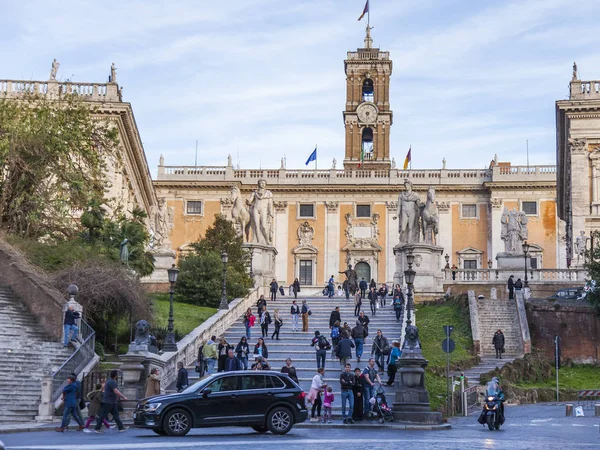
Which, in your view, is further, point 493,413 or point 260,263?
point 260,263

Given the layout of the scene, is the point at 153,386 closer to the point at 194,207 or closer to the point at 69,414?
the point at 69,414

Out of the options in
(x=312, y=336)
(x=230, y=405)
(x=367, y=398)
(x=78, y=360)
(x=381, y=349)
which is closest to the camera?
(x=230, y=405)

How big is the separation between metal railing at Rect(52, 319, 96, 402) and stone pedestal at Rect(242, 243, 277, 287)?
60.4 feet

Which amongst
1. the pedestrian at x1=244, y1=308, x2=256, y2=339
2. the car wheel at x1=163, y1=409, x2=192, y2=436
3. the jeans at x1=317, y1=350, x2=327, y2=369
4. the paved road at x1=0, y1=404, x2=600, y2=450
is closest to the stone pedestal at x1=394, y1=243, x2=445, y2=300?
the pedestrian at x1=244, y1=308, x2=256, y2=339

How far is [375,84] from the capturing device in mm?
90938

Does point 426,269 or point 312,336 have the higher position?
point 426,269

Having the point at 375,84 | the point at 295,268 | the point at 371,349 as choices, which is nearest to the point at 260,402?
the point at 371,349

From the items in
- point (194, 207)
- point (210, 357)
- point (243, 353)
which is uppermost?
point (194, 207)

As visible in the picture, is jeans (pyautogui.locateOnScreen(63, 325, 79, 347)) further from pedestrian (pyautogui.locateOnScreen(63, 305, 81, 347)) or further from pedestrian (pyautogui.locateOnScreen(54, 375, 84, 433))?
pedestrian (pyautogui.locateOnScreen(54, 375, 84, 433))

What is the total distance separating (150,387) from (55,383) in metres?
2.73

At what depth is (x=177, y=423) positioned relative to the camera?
1952 cm

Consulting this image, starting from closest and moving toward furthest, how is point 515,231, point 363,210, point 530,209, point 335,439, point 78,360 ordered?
point 335,439 → point 78,360 → point 515,231 → point 530,209 → point 363,210

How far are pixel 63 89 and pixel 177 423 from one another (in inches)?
1543

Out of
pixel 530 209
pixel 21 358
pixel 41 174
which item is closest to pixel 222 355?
pixel 21 358
